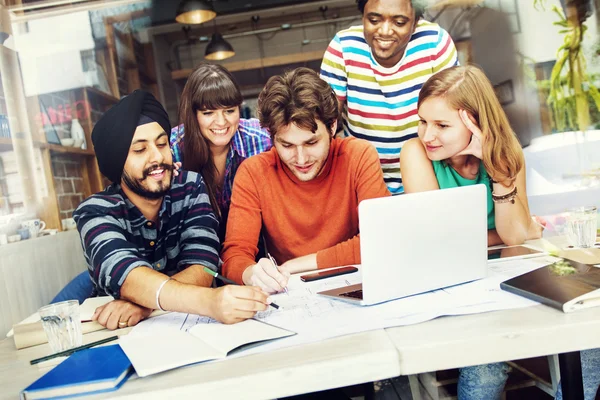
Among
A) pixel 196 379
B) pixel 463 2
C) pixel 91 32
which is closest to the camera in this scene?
pixel 196 379

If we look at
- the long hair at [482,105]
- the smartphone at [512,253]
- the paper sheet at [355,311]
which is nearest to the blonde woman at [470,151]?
the long hair at [482,105]

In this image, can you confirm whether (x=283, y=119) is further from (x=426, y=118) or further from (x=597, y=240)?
(x=597, y=240)

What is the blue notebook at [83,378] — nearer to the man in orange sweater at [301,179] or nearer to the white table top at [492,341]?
the white table top at [492,341]

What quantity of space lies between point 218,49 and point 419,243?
1854 mm

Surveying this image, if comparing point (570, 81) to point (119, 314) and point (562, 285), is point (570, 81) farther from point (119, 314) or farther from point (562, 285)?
point (119, 314)

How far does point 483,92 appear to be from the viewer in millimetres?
2090

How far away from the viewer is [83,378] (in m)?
0.81

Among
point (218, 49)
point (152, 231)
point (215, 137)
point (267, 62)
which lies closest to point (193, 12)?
point (218, 49)

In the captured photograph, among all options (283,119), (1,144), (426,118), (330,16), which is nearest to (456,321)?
(283,119)

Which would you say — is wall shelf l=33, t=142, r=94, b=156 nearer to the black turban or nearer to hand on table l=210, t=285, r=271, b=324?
the black turban

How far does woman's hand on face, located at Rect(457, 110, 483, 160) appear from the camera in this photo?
1992 millimetres

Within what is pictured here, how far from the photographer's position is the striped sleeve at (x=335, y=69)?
233 cm

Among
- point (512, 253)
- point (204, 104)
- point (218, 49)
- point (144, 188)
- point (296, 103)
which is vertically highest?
point (218, 49)

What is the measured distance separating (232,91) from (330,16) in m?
0.66
